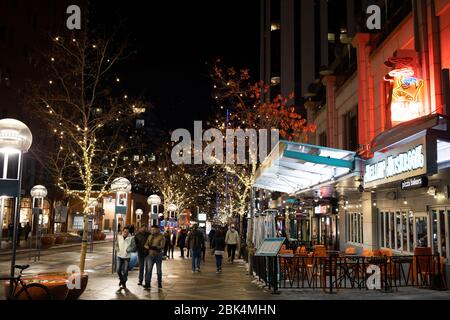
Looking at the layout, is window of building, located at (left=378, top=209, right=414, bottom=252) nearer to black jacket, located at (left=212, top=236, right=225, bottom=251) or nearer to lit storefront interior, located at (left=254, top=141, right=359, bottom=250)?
lit storefront interior, located at (left=254, top=141, right=359, bottom=250)

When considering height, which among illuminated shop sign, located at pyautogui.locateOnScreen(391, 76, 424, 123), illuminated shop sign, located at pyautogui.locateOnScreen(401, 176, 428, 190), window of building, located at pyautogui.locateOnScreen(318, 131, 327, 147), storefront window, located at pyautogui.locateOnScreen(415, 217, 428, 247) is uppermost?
window of building, located at pyautogui.locateOnScreen(318, 131, 327, 147)

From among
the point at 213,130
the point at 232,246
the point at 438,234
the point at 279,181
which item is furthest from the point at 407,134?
the point at 213,130

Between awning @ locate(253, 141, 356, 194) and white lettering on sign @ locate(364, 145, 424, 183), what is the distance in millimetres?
871

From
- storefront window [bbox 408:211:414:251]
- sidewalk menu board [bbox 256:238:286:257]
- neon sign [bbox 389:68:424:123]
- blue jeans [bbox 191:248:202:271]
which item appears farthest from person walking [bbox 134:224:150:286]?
storefront window [bbox 408:211:414:251]

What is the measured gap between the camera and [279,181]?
70.5 feet

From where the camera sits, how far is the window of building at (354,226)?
22.3 metres

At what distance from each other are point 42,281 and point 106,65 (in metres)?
10.3

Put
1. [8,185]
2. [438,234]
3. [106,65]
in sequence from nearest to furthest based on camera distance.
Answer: [8,185], [438,234], [106,65]

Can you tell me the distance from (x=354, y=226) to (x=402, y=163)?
1297cm

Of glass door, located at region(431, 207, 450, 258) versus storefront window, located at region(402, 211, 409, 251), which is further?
storefront window, located at region(402, 211, 409, 251)

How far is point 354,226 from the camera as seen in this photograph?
23.5m

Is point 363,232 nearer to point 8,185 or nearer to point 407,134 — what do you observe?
point 407,134

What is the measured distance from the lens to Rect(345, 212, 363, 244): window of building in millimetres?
22305

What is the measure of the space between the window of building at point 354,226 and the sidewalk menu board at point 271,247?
32.3ft
